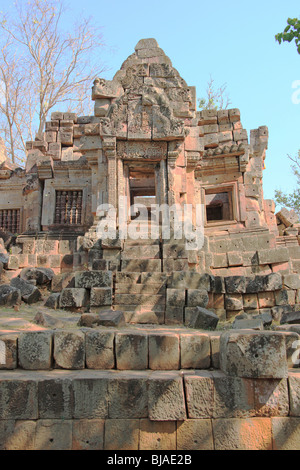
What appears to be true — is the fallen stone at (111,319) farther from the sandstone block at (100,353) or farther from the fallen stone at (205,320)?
the fallen stone at (205,320)

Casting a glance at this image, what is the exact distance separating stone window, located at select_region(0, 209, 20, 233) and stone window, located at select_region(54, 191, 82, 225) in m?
1.80

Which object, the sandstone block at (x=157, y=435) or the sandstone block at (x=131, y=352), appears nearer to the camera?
the sandstone block at (x=157, y=435)

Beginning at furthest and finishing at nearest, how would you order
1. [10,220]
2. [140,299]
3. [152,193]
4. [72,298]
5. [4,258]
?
1. [152,193]
2. [10,220]
3. [4,258]
4. [140,299]
5. [72,298]

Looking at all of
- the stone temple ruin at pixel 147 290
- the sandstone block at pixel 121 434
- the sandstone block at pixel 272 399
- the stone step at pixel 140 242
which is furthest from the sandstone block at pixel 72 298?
the sandstone block at pixel 272 399

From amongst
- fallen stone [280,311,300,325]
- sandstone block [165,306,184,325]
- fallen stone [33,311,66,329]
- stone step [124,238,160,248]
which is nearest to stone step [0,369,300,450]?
fallen stone [33,311,66,329]

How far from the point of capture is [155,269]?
295 inches

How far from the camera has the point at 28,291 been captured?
22.5 ft

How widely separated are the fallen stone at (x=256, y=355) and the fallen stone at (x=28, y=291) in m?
4.30

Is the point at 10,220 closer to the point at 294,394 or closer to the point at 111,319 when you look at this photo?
the point at 111,319

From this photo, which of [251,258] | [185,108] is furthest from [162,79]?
[251,258]

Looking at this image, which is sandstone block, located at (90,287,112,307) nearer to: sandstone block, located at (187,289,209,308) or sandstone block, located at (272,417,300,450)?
sandstone block, located at (187,289,209,308)

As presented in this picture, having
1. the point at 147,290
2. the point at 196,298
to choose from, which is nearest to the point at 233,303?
the point at 196,298

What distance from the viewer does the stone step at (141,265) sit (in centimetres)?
750

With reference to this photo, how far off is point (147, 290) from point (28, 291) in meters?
2.13
